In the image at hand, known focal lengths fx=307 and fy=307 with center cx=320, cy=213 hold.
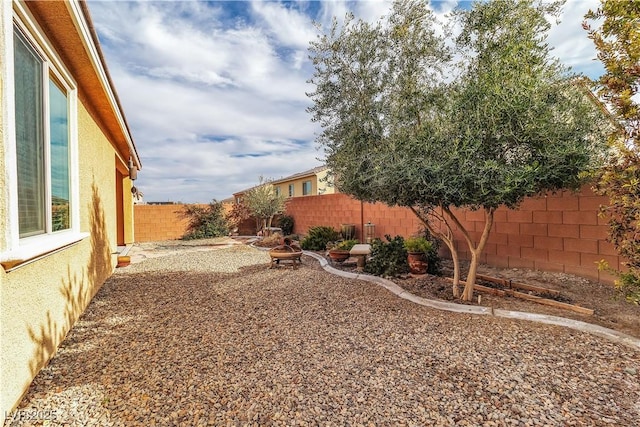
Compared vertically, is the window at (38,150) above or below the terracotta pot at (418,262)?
above

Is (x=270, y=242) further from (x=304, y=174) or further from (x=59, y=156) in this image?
(x=304, y=174)

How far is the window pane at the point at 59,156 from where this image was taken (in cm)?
366

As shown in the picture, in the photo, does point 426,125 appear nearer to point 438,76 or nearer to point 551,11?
point 438,76

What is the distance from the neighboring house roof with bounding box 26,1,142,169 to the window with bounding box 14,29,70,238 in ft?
1.25

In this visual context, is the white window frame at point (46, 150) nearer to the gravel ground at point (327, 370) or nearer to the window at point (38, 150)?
the window at point (38, 150)

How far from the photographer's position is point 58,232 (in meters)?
3.74

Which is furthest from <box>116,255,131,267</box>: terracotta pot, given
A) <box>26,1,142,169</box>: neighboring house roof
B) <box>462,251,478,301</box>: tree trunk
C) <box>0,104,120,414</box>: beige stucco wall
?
<box>462,251,478,301</box>: tree trunk

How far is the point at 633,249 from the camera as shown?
3.20m

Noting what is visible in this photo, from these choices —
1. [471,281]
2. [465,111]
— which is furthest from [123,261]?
[465,111]

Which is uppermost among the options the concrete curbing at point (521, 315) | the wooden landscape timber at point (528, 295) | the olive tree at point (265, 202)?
the olive tree at point (265, 202)

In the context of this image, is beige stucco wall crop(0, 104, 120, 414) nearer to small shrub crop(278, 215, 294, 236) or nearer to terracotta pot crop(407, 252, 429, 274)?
terracotta pot crop(407, 252, 429, 274)

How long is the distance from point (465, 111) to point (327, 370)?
354 centimetres

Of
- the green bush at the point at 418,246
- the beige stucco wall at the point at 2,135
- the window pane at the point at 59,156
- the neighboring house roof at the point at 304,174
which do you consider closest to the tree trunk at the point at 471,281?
the green bush at the point at 418,246

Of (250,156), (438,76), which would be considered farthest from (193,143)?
(438,76)
